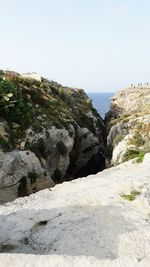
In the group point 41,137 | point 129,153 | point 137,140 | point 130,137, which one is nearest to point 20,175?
point 41,137

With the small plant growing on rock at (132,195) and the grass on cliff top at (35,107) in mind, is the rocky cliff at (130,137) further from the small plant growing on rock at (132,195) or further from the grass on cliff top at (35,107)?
the small plant growing on rock at (132,195)

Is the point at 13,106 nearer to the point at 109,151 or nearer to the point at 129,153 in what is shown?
the point at 129,153

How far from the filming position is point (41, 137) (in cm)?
3316

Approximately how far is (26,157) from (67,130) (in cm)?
798

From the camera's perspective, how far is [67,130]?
121 feet

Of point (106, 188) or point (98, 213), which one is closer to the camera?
point (98, 213)

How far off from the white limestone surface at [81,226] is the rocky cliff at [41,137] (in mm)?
6281

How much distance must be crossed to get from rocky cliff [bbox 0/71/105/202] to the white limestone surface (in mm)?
6281

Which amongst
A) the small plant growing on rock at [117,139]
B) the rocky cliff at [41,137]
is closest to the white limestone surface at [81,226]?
the rocky cliff at [41,137]

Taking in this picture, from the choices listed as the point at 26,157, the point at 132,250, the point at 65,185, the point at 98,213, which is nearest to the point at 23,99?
the point at 26,157

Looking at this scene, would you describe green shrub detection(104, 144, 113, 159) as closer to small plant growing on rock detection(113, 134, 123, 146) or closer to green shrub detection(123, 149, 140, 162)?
small plant growing on rock detection(113, 134, 123, 146)

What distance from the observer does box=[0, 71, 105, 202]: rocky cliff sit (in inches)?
1125

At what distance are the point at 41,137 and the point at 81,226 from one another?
17.2 metres

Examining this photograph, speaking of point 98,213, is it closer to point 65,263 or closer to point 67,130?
point 65,263
